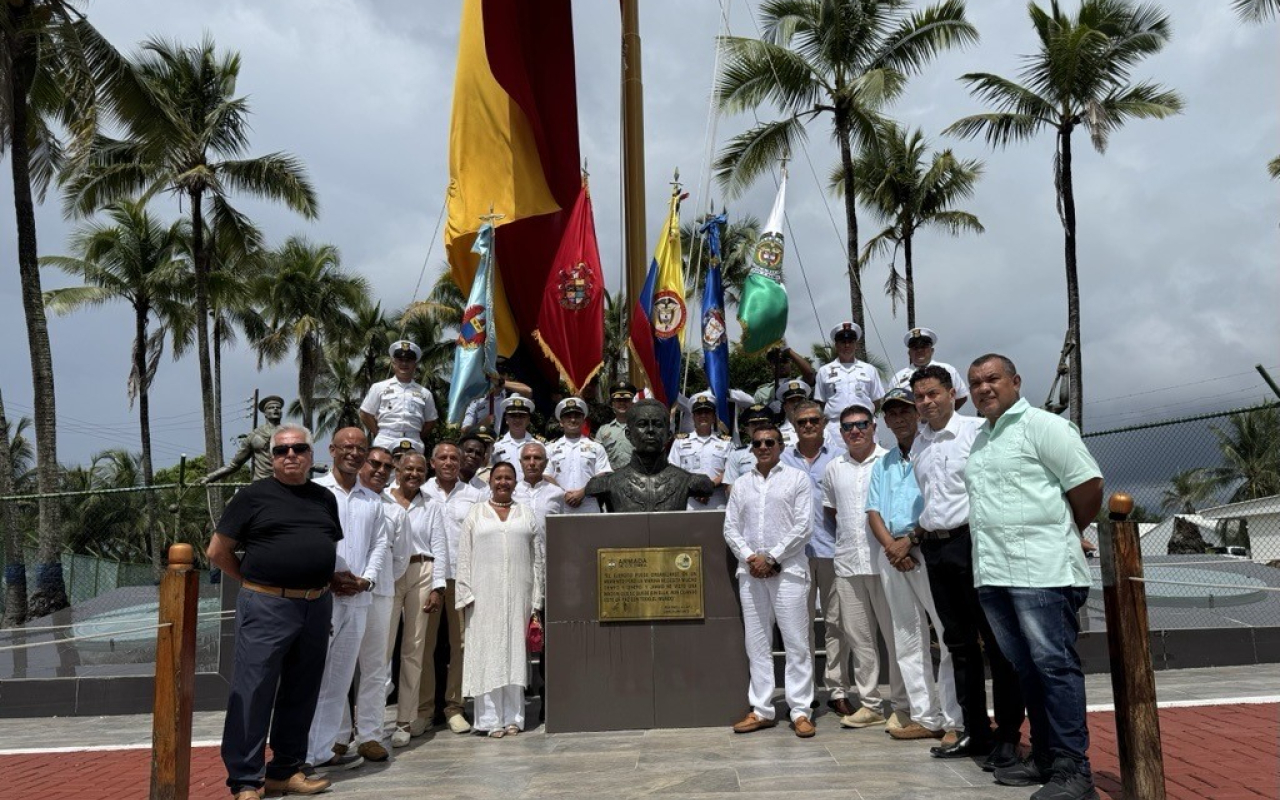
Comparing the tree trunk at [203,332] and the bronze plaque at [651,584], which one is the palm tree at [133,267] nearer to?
the tree trunk at [203,332]

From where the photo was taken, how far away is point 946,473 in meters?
5.08

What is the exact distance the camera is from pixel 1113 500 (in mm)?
4262

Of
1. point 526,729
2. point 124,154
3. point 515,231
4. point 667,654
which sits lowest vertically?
point 526,729

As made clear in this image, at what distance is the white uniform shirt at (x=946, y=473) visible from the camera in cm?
503

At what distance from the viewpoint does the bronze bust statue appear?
6602 mm

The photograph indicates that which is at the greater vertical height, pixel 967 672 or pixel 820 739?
pixel 967 672

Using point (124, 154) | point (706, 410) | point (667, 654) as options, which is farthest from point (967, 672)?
point (124, 154)

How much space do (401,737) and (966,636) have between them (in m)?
3.65

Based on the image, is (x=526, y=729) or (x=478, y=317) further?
(x=478, y=317)

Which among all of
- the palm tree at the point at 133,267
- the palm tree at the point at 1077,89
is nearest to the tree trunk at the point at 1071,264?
the palm tree at the point at 1077,89

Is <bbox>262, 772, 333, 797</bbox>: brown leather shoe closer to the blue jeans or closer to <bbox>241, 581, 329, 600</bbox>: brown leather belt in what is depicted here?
<bbox>241, 581, 329, 600</bbox>: brown leather belt

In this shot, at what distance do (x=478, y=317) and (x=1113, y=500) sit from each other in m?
7.24

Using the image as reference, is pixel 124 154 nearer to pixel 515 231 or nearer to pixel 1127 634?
pixel 515 231

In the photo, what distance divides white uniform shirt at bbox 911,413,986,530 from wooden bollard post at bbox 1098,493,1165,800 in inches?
30.0
